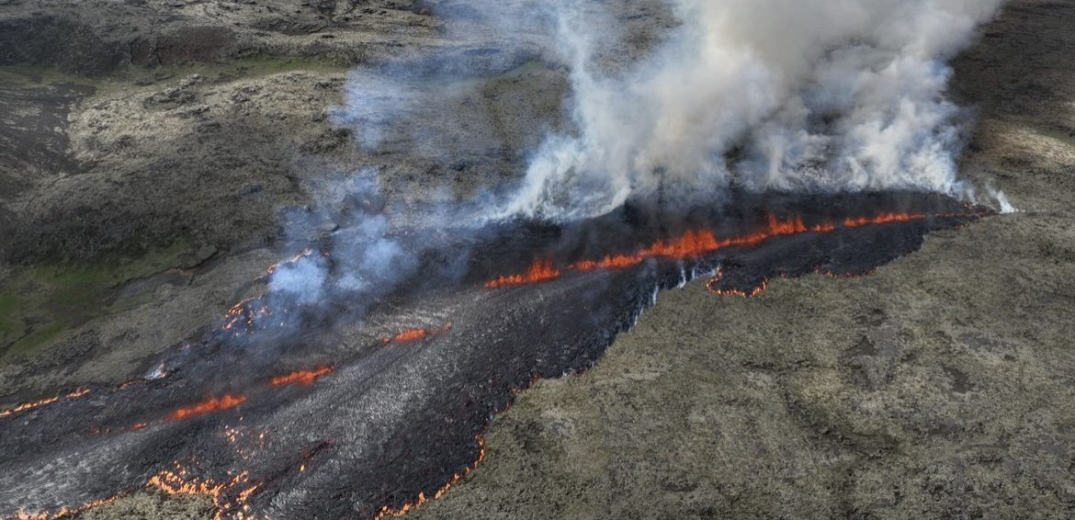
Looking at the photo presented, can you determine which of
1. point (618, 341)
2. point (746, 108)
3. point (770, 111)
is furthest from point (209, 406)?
point (770, 111)

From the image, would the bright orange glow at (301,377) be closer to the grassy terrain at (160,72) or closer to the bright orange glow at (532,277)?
the bright orange glow at (532,277)

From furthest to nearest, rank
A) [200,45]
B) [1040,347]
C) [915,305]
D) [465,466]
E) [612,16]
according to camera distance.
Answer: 1. [612,16]
2. [200,45]
3. [915,305]
4. [1040,347]
5. [465,466]

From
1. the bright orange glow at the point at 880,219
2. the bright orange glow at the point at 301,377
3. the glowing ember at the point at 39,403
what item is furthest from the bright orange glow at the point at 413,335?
the bright orange glow at the point at 880,219

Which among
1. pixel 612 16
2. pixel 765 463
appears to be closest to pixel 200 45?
pixel 612 16

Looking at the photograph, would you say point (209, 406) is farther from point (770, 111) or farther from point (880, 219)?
point (770, 111)

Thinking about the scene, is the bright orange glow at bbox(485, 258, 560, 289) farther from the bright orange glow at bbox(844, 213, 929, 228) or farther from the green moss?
the green moss

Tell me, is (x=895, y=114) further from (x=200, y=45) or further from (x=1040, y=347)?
(x=200, y=45)

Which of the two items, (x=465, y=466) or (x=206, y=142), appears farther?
(x=206, y=142)
